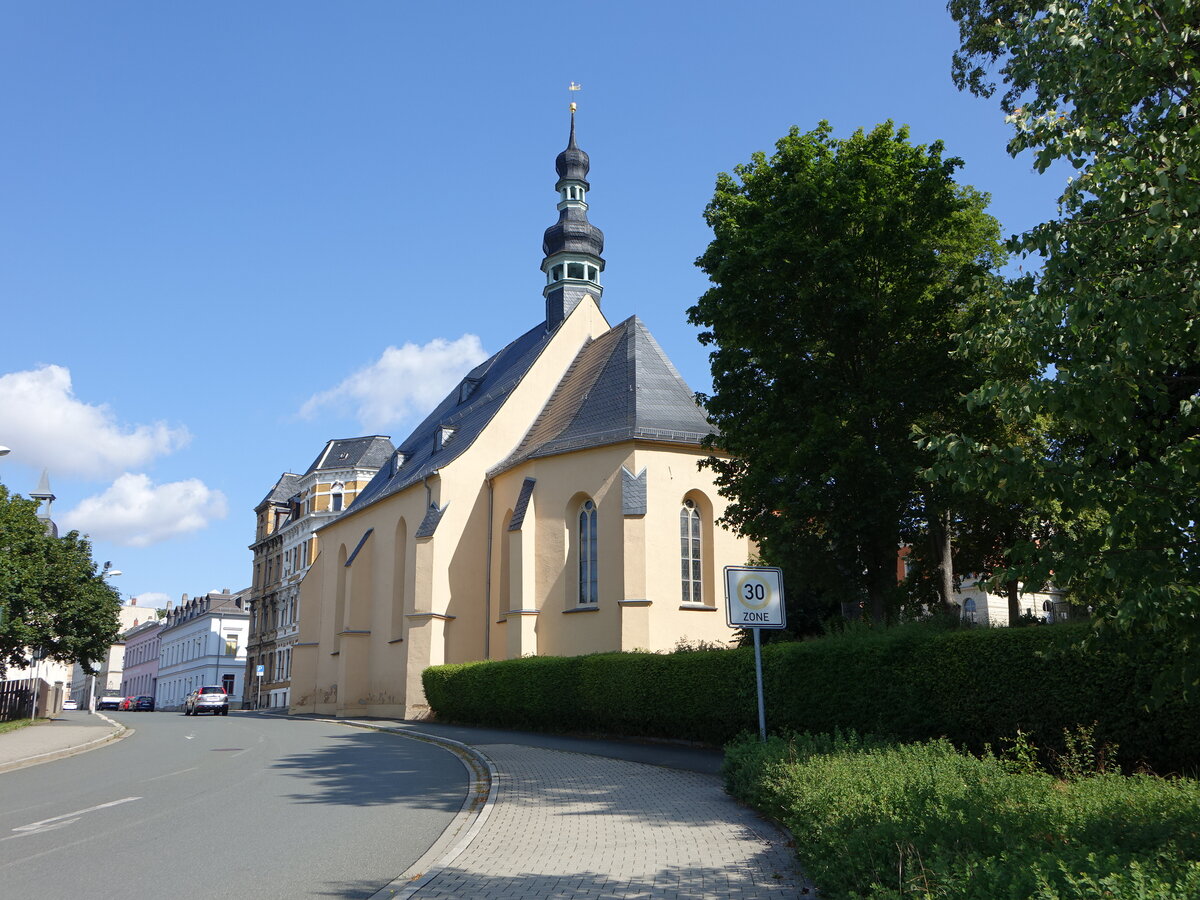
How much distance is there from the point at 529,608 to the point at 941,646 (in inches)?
682

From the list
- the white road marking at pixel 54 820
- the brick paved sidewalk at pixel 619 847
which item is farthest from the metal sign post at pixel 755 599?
the white road marking at pixel 54 820

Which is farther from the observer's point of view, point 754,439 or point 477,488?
point 477,488

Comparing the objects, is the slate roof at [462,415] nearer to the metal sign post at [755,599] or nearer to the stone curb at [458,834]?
the stone curb at [458,834]

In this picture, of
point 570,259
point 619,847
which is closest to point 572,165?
point 570,259

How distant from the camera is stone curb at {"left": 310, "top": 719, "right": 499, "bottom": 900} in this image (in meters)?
7.22

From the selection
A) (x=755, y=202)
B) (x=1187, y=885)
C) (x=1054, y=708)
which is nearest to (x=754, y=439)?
(x=755, y=202)

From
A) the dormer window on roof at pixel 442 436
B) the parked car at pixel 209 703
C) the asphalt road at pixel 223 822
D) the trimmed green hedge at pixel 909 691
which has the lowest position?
the parked car at pixel 209 703

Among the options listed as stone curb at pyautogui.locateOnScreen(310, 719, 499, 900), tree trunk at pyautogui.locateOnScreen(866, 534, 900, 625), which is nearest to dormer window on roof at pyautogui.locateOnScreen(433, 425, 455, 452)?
stone curb at pyautogui.locateOnScreen(310, 719, 499, 900)

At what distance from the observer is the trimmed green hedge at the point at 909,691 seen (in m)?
10.5

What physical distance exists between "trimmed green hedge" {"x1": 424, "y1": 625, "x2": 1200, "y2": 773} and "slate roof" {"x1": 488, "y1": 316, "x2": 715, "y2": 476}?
A: 8.07 metres

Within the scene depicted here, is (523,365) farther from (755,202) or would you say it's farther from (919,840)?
(919,840)

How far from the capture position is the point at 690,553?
2845 cm

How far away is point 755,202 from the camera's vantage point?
17.8 meters

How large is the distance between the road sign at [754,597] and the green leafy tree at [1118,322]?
5.00 meters
